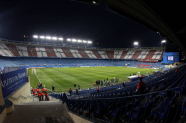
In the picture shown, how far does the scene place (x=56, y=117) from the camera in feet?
16.6

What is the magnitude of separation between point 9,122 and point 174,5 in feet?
29.9

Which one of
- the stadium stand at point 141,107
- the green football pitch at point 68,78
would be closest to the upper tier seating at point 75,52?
the green football pitch at point 68,78

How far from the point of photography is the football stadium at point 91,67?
4.16m

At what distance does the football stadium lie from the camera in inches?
164

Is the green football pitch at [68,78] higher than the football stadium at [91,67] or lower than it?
lower

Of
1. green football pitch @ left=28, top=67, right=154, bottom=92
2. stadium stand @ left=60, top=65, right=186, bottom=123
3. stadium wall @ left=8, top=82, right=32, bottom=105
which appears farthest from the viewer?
green football pitch @ left=28, top=67, right=154, bottom=92

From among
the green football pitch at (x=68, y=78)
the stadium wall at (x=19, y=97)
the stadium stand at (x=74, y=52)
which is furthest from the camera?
the stadium stand at (x=74, y=52)

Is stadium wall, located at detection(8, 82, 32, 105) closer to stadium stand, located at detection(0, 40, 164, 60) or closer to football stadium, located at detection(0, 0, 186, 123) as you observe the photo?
football stadium, located at detection(0, 0, 186, 123)

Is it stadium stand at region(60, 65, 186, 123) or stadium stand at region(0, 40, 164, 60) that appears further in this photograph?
stadium stand at region(0, 40, 164, 60)

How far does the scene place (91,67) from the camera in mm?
53594

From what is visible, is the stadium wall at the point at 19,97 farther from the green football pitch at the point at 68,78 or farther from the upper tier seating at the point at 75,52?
the upper tier seating at the point at 75,52

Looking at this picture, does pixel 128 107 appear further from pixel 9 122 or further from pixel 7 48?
pixel 7 48

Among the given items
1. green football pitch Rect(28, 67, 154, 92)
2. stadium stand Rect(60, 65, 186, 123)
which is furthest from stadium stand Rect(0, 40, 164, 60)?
stadium stand Rect(60, 65, 186, 123)

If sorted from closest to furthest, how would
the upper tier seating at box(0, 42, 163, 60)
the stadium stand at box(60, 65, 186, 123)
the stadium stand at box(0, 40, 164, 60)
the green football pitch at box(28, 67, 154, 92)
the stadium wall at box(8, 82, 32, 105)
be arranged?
the stadium stand at box(60, 65, 186, 123), the stadium wall at box(8, 82, 32, 105), the green football pitch at box(28, 67, 154, 92), the stadium stand at box(0, 40, 164, 60), the upper tier seating at box(0, 42, 163, 60)
